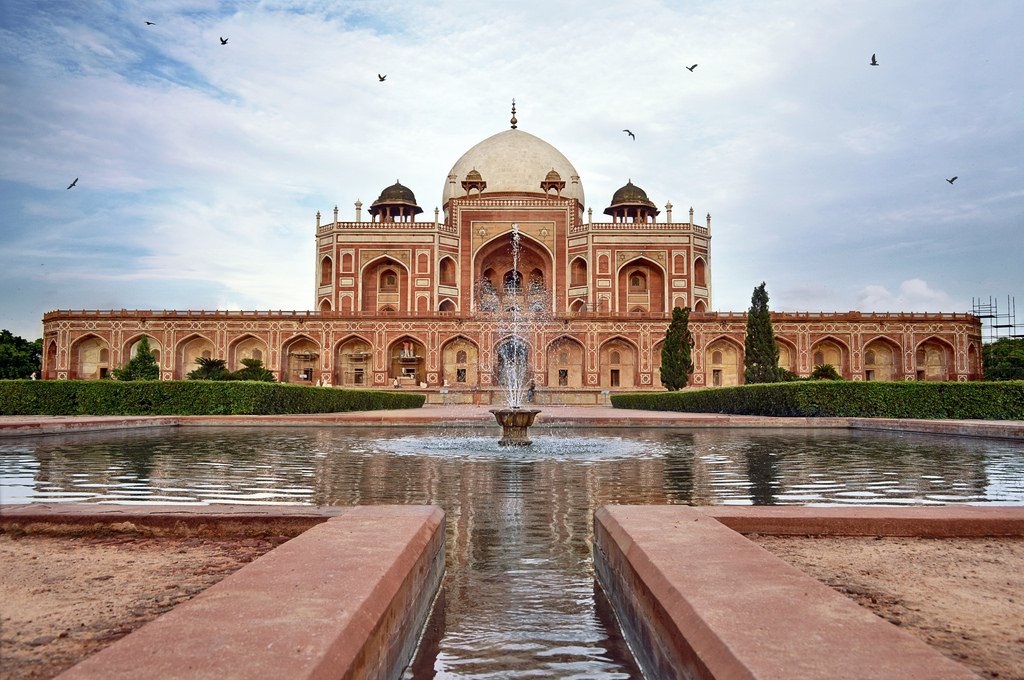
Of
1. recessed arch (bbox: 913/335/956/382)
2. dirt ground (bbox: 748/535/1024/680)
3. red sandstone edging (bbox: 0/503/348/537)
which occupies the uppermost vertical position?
recessed arch (bbox: 913/335/956/382)

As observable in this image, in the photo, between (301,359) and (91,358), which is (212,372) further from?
(91,358)

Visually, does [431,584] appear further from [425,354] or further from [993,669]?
[425,354]

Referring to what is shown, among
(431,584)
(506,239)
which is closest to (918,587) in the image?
(431,584)

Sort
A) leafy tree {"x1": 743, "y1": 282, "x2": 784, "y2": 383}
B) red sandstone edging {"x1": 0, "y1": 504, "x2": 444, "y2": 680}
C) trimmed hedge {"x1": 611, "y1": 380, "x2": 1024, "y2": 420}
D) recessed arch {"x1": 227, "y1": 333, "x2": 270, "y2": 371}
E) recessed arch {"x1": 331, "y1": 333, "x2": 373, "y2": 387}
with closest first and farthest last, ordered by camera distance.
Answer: red sandstone edging {"x1": 0, "y1": 504, "x2": 444, "y2": 680}
trimmed hedge {"x1": 611, "y1": 380, "x2": 1024, "y2": 420}
leafy tree {"x1": 743, "y1": 282, "x2": 784, "y2": 383}
recessed arch {"x1": 227, "y1": 333, "x2": 270, "y2": 371}
recessed arch {"x1": 331, "y1": 333, "x2": 373, "y2": 387}

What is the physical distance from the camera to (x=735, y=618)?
182cm

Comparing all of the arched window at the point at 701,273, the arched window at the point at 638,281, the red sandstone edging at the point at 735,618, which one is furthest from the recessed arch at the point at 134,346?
the red sandstone edging at the point at 735,618

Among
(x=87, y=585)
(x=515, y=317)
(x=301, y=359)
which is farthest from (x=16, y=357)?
(x=87, y=585)

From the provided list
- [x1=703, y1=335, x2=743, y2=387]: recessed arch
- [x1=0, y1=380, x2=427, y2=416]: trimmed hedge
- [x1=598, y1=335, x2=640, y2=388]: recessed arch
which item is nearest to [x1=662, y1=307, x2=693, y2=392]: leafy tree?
[x1=598, y1=335, x2=640, y2=388]: recessed arch

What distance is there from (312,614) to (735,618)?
980 mm

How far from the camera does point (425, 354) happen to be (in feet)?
113

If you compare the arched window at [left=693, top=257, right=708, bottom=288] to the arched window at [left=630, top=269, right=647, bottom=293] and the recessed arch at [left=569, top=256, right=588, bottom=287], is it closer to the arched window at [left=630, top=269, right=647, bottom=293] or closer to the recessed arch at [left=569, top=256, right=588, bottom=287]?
the arched window at [left=630, top=269, right=647, bottom=293]

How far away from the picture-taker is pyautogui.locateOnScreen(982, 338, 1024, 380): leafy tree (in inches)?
1388

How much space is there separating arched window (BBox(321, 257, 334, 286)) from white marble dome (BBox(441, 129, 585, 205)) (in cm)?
788

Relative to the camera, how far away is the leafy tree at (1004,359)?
35250 mm
